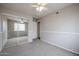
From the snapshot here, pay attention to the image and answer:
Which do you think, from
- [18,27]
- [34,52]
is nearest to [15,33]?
[18,27]

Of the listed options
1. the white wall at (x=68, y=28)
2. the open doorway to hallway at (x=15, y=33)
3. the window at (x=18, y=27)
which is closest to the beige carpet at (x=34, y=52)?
the white wall at (x=68, y=28)

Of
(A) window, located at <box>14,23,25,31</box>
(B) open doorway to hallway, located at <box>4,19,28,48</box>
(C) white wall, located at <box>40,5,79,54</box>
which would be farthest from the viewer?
(A) window, located at <box>14,23,25,31</box>

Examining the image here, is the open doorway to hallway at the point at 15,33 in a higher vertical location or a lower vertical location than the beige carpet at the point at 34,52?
higher

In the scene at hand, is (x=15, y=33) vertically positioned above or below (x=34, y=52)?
above

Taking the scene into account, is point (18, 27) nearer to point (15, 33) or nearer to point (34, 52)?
point (15, 33)

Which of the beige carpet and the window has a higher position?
the window

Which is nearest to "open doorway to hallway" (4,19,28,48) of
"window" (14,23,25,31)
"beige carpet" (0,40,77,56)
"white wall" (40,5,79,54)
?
"window" (14,23,25,31)

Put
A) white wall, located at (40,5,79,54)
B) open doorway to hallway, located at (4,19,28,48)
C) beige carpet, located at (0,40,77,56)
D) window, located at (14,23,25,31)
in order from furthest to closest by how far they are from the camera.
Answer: window, located at (14,23,25,31) → open doorway to hallway, located at (4,19,28,48) → white wall, located at (40,5,79,54) → beige carpet, located at (0,40,77,56)

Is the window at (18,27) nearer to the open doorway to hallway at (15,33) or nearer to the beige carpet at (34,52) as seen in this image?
the open doorway to hallway at (15,33)

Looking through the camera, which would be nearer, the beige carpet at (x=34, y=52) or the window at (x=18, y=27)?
the beige carpet at (x=34, y=52)

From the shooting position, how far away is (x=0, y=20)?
334cm

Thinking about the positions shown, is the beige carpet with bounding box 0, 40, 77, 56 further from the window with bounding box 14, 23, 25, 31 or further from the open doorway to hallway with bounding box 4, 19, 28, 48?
the window with bounding box 14, 23, 25, 31

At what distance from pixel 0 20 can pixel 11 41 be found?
1.38m

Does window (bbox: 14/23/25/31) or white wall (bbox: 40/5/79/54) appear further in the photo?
window (bbox: 14/23/25/31)
